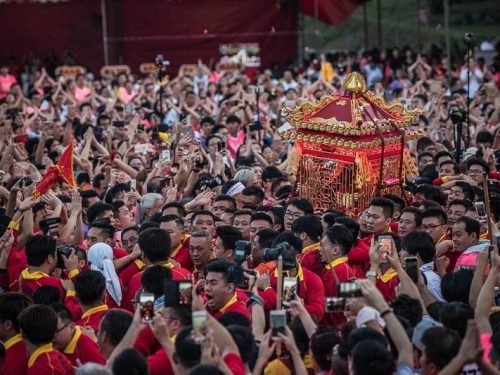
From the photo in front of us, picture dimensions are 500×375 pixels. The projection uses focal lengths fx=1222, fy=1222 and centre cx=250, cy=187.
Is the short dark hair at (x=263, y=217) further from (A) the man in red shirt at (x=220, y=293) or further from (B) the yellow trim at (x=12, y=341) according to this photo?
(B) the yellow trim at (x=12, y=341)

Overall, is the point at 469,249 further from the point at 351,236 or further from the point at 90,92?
the point at 90,92

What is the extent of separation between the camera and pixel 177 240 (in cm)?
893

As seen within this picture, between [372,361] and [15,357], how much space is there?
2165 millimetres

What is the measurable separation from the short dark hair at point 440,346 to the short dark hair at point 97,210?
4.45 m

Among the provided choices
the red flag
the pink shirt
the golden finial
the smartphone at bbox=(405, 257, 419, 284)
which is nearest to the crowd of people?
the smartphone at bbox=(405, 257, 419, 284)

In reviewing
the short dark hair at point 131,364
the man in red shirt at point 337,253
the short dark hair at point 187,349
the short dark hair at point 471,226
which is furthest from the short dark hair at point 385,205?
the short dark hair at point 131,364

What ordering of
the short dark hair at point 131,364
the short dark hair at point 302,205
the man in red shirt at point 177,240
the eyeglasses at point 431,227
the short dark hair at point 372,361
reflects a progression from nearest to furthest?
1. the short dark hair at point 372,361
2. the short dark hair at point 131,364
3. the man in red shirt at point 177,240
4. the eyeglasses at point 431,227
5. the short dark hair at point 302,205

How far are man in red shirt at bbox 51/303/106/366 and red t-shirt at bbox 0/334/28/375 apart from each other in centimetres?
19

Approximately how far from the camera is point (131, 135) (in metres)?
14.7

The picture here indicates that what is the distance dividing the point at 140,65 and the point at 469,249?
17.5 meters

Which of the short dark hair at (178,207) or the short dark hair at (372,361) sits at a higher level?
the short dark hair at (178,207)

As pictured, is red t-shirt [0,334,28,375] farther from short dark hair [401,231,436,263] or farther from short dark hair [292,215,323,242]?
short dark hair [401,231,436,263]

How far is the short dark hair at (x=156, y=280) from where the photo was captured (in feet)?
23.7

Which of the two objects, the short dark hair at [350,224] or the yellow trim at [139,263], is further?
the short dark hair at [350,224]
